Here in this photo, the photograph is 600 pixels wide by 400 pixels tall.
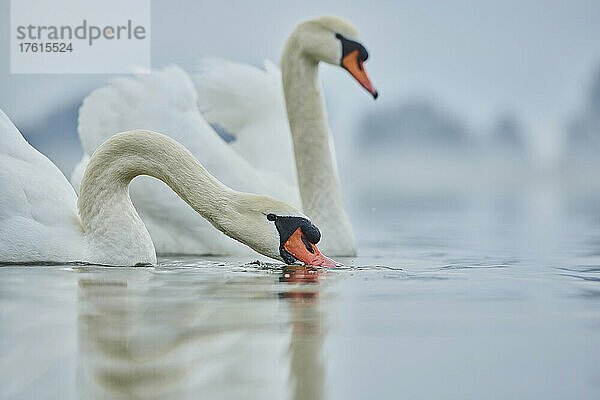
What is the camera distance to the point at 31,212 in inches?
207

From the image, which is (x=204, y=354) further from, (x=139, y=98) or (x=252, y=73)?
(x=252, y=73)

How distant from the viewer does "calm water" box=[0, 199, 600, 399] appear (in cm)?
238

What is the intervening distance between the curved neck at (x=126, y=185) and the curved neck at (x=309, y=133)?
6.24 feet

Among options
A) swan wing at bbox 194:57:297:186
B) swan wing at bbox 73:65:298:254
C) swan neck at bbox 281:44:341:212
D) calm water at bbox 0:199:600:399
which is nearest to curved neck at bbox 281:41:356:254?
swan neck at bbox 281:44:341:212

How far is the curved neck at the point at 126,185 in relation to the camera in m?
5.36

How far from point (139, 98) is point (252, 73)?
1.65m

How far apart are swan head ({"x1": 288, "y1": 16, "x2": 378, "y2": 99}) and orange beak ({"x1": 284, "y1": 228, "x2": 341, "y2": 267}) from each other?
2.40 m

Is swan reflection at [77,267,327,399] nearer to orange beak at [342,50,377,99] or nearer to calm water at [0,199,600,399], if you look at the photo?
calm water at [0,199,600,399]

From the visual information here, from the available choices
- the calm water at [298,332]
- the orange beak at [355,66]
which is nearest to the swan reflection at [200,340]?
the calm water at [298,332]

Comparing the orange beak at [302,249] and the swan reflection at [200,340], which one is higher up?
the orange beak at [302,249]

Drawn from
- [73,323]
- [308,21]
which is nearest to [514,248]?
[308,21]

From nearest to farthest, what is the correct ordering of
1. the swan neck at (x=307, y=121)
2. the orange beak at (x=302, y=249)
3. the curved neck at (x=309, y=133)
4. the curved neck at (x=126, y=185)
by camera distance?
the orange beak at (x=302, y=249), the curved neck at (x=126, y=185), the curved neck at (x=309, y=133), the swan neck at (x=307, y=121)

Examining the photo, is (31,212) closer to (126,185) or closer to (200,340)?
(126,185)

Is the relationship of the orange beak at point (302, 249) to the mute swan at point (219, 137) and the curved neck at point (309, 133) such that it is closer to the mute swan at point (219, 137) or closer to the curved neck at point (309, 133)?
the mute swan at point (219, 137)
